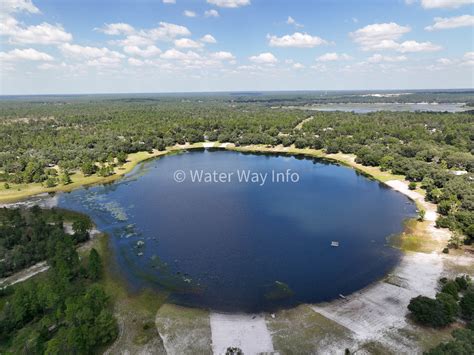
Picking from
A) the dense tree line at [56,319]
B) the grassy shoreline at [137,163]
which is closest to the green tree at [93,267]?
the dense tree line at [56,319]

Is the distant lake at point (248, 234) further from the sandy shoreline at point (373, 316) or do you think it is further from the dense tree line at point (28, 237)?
the dense tree line at point (28, 237)

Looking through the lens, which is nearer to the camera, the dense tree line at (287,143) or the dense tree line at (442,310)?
the dense tree line at (442,310)

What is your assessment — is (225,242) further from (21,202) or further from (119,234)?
(21,202)

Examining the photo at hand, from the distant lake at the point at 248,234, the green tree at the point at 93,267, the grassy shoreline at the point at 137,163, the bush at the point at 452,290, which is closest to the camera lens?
the bush at the point at 452,290

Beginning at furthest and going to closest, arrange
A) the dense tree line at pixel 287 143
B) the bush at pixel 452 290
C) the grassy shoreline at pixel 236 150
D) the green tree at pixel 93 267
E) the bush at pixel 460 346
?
1. the dense tree line at pixel 287 143
2. the grassy shoreline at pixel 236 150
3. the green tree at pixel 93 267
4. the bush at pixel 452 290
5. the bush at pixel 460 346

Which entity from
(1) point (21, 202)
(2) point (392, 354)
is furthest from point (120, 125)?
(2) point (392, 354)

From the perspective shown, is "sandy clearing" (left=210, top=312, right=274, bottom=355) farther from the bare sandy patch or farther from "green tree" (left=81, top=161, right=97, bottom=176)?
"green tree" (left=81, top=161, right=97, bottom=176)

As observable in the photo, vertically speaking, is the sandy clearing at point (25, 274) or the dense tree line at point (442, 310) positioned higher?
the dense tree line at point (442, 310)

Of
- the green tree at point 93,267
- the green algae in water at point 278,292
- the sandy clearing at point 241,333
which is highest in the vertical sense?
the green tree at point 93,267

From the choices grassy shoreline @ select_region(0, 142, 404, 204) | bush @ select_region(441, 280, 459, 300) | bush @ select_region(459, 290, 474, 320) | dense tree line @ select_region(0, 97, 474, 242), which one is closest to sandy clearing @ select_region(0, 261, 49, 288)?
grassy shoreline @ select_region(0, 142, 404, 204)
